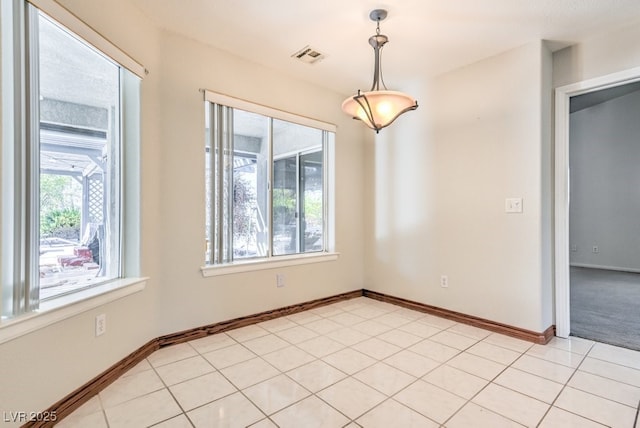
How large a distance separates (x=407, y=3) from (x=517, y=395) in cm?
263

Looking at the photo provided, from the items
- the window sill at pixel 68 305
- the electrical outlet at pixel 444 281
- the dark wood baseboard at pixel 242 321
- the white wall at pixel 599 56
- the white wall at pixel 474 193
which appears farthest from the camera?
the electrical outlet at pixel 444 281

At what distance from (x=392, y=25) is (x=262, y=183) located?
1850mm

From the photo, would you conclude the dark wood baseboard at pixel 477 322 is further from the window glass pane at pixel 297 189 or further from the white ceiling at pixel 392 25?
the white ceiling at pixel 392 25

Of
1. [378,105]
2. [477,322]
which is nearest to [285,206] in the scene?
[378,105]

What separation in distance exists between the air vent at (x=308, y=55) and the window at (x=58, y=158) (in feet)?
4.58

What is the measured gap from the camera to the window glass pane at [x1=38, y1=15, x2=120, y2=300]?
5.73ft

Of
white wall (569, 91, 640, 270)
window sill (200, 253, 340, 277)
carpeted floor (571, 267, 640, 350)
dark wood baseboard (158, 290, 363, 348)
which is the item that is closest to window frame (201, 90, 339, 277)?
window sill (200, 253, 340, 277)

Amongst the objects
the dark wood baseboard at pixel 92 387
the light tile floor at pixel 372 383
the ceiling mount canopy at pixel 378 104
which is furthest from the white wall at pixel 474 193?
the dark wood baseboard at pixel 92 387

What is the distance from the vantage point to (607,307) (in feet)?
11.8

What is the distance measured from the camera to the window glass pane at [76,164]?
68.7 inches

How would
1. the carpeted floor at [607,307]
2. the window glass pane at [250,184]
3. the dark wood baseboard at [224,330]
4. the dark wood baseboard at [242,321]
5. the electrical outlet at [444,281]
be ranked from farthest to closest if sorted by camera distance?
1. the electrical outlet at [444,281]
2. the window glass pane at [250,184]
3. the carpeted floor at [607,307]
4. the dark wood baseboard at [242,321]
5. the dark wood baseboard at [224,330]

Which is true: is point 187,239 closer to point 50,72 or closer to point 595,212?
point 50,72

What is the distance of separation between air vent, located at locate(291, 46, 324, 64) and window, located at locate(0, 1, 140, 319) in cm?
139

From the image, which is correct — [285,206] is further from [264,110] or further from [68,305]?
[68,305]
